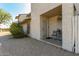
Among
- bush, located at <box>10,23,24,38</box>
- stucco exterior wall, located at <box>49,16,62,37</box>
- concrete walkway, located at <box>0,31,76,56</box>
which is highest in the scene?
stucco exterior wall, located at <box>49,16,62,37</box>

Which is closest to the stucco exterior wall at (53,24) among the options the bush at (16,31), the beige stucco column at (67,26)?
the beige stucco column at (67,26)

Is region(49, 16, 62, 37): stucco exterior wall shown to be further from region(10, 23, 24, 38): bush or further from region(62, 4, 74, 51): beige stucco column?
region(10, 23, 24, 38): bush

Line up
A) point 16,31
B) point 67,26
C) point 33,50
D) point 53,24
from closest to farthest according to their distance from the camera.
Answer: point 67,26 < point 33,50 < point 53,24 < point 16,31

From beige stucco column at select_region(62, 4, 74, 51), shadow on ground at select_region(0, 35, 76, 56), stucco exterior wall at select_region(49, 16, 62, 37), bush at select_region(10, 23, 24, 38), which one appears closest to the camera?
shadow on ground at select_region(0, 35, 76, 56)

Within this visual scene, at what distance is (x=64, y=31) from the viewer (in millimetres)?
7461

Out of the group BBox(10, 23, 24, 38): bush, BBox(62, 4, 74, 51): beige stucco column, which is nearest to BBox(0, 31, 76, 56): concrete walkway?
BBox(62, 4, 74, 51): beige stucco column

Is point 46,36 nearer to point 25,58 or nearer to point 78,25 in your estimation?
point 78,25

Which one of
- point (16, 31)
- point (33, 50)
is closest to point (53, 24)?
point (16, 31)

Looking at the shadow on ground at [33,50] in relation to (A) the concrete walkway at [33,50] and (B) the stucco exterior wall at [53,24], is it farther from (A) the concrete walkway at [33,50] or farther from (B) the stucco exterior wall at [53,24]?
(B) the stucco exterior wall at [53,24]

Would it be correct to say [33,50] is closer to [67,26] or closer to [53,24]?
[67,26]

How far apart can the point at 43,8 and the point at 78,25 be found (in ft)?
17.0

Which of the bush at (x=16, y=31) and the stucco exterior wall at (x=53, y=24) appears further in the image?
the bush at (x=16, y=31)

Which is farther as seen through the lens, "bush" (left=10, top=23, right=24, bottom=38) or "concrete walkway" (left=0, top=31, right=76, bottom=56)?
"bush" (left=10, top=23, right=24, bottom=38)

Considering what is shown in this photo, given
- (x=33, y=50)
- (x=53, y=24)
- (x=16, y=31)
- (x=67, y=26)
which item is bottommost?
(x=33, y=50)
